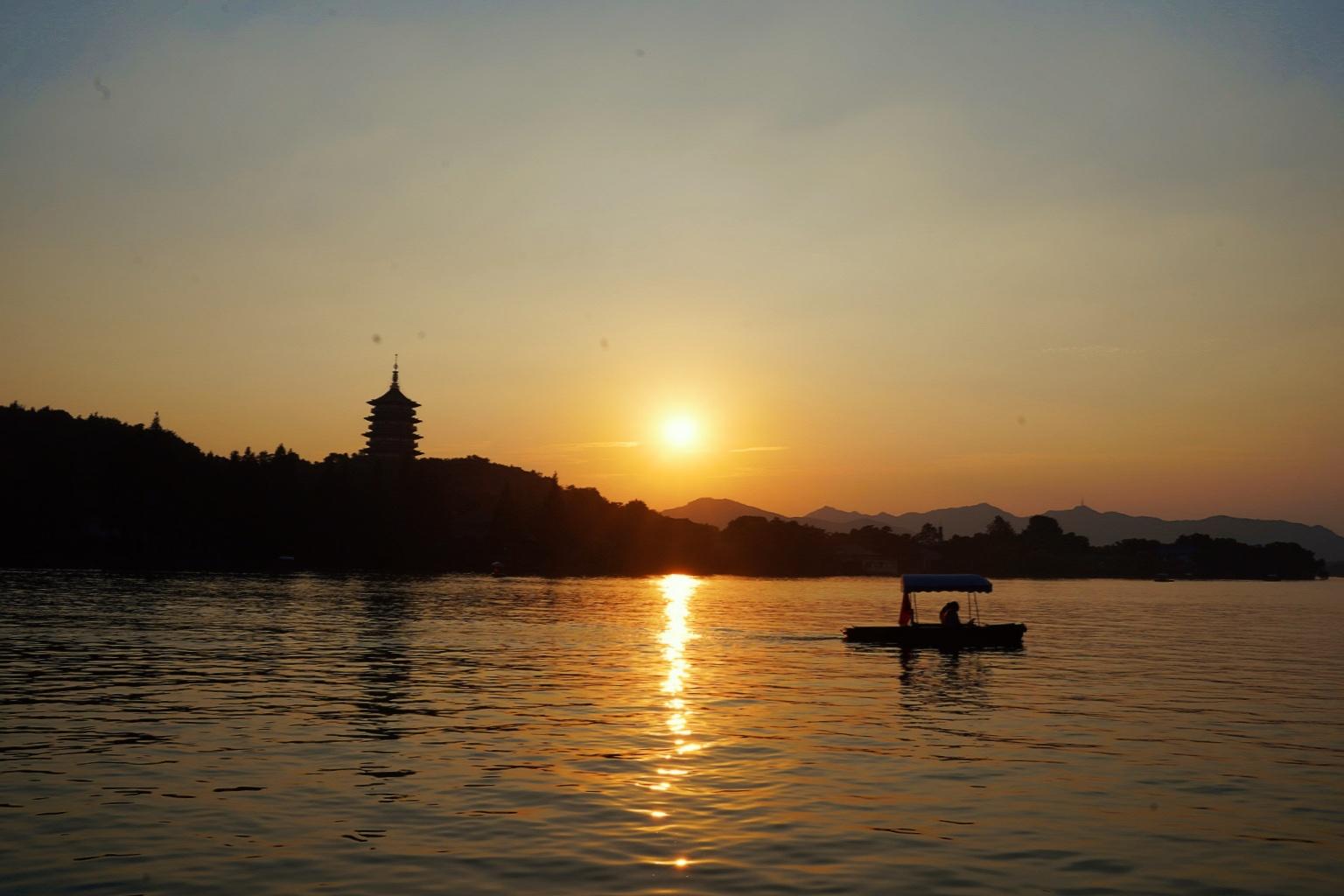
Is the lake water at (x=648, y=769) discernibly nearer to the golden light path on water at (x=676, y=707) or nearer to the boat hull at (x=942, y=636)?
the golden light path on water at (x=676, y=707)

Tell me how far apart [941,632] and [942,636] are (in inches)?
9.5

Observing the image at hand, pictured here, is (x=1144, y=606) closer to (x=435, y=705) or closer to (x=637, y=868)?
(x=435, y=705)

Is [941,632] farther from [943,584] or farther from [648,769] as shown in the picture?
[648,769]

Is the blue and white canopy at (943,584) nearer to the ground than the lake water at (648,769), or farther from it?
farther from it

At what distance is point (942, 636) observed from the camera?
53719 mm

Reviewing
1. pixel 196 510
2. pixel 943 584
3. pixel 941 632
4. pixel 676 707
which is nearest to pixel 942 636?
pixel 941 632

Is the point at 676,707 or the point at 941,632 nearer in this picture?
the point at 676,707

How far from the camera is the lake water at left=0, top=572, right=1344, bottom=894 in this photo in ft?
52.3

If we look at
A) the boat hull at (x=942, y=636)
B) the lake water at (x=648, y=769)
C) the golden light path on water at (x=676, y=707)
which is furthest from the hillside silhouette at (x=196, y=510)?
the boat hull at (x=942, y=636)

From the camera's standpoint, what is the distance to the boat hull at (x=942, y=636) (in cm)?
5372

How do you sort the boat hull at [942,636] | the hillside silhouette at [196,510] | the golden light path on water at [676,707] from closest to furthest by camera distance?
the golden light path on water at [676,707] → the boat hull at [942,636] → the hillside silhouette at [196,510]

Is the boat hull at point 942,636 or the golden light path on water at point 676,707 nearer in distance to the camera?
the golden light path on water at point 676,707

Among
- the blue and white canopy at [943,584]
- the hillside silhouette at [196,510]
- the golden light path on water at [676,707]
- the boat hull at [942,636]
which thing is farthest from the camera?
the hillside silhouette at [196,510]

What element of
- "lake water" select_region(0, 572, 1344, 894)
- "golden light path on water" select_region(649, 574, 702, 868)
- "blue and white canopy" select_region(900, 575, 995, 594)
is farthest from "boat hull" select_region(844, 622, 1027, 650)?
"golden light path on water" select_region(649, 574, 702, 868)
